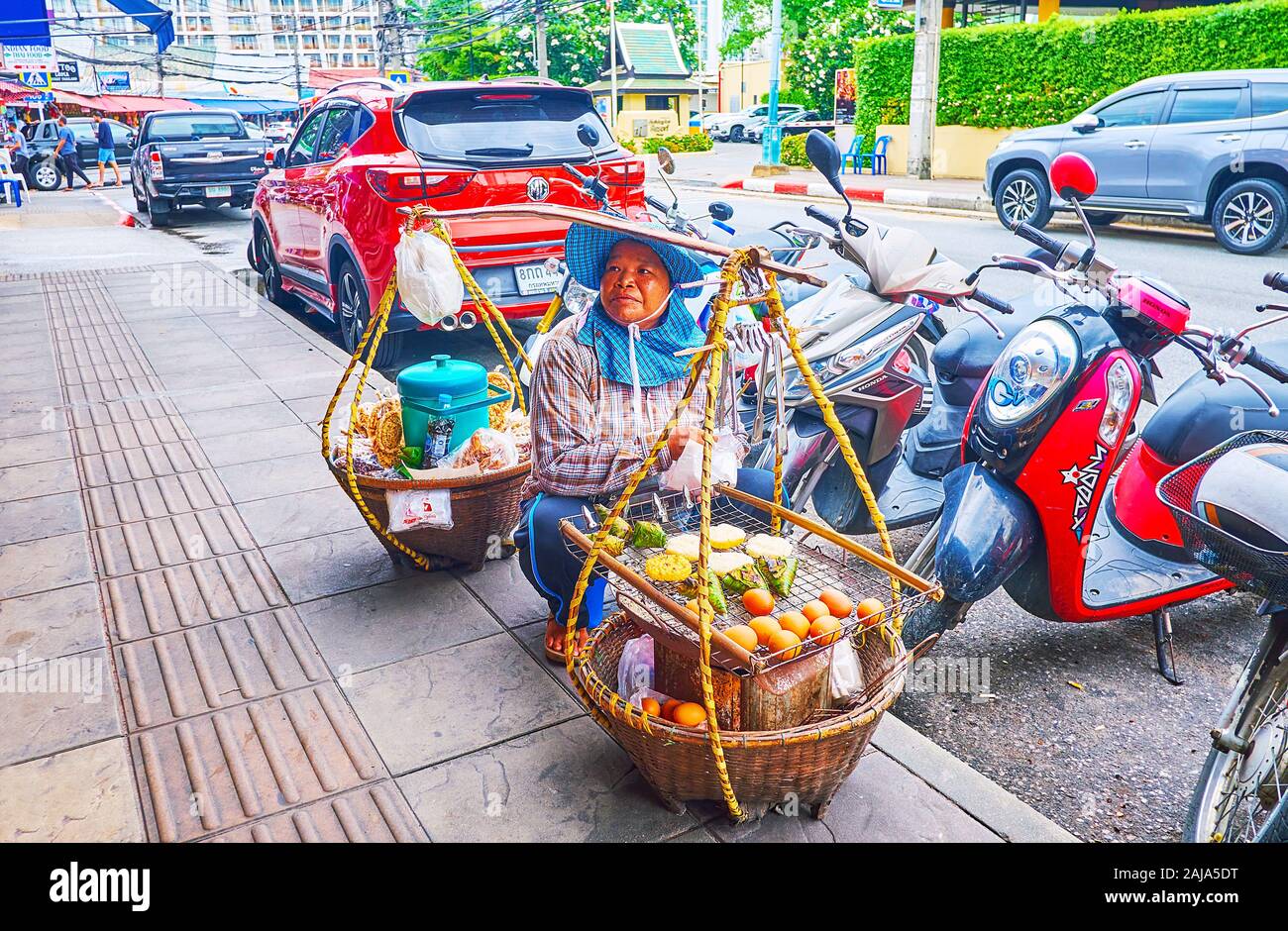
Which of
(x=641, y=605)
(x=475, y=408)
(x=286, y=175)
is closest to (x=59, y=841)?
(x=641, y=605)

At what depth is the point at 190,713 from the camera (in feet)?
8.44

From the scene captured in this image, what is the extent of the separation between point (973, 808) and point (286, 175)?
277 inches

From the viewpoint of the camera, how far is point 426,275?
2.89m

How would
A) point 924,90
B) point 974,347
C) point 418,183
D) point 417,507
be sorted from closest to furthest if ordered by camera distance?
1. point 417,507
2. point 974,347
3. point 418,183
4. point 924,90

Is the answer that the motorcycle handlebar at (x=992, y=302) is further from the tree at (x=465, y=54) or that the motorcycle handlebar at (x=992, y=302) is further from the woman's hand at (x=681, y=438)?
the tree at (x=465, y=54)

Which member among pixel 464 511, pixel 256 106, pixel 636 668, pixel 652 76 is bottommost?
pixel 636 668

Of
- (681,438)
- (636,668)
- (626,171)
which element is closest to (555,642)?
(636,668)

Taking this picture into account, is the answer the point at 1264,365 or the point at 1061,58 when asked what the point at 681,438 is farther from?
the point at 1061,58

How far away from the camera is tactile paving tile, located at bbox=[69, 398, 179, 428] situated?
17.1 feet

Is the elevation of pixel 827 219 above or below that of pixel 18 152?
below

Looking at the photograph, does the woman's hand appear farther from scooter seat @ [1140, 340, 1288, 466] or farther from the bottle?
scooter seat @ [1140, 340, 1288, 466]

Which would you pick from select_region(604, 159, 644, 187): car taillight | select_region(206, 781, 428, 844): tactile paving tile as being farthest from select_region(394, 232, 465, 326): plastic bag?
select_region(604, 159, 644, 187): car taillight

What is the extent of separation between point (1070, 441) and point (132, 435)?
174 inches
